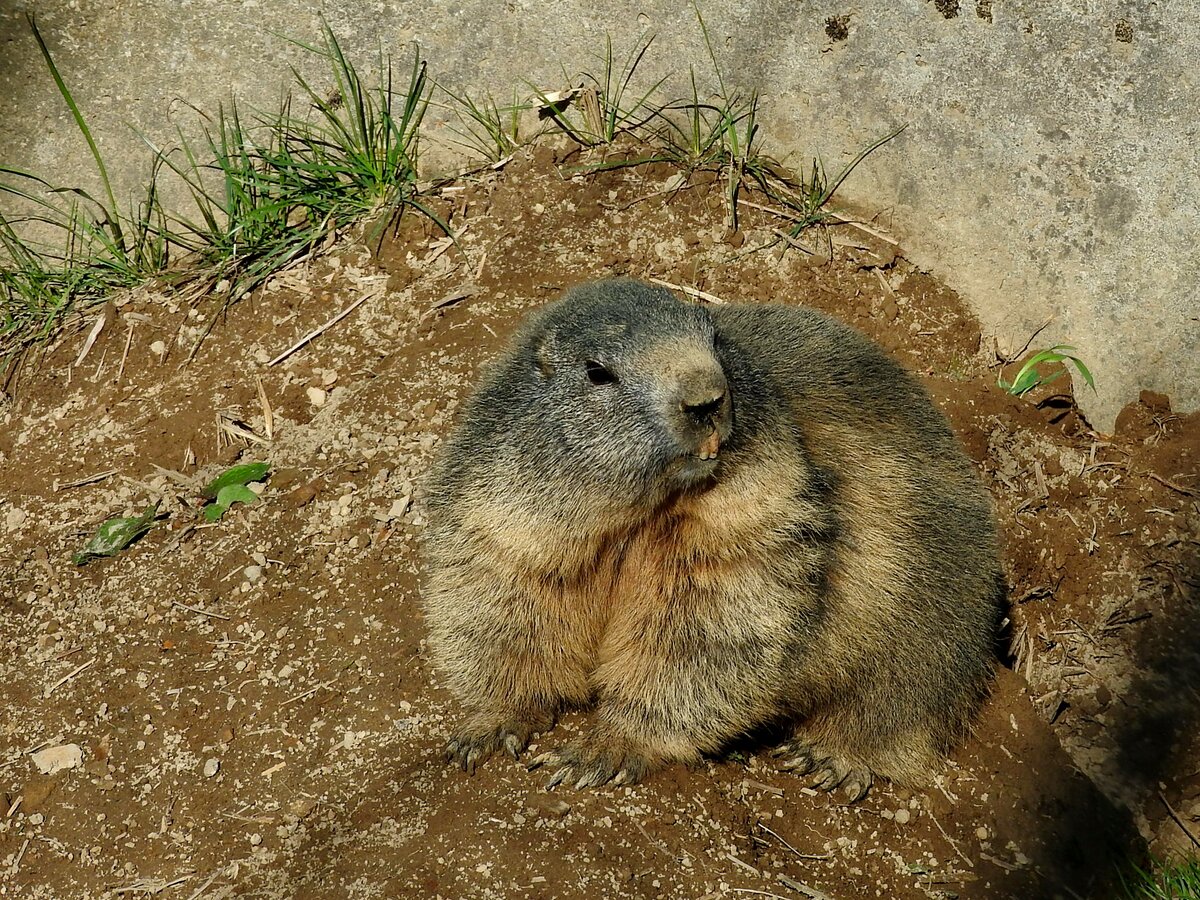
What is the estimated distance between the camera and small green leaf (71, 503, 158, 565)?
5445 mm

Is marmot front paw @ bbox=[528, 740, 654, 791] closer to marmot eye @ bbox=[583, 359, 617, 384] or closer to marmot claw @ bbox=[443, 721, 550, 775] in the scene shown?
marmot claw @ bbox=[443, 721, 550, 775]

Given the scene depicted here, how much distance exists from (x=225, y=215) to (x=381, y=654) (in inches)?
125

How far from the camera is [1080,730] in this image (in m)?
5.37

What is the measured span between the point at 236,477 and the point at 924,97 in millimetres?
4419

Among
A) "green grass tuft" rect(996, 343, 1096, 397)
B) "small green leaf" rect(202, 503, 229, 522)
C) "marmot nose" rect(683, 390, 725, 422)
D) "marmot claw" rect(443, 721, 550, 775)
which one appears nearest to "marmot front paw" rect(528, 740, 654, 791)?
"marmot claw" rect(443, 721, 550, 775)

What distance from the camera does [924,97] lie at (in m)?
6.38

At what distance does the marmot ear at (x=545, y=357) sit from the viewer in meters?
3.97

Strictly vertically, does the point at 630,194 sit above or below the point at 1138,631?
above

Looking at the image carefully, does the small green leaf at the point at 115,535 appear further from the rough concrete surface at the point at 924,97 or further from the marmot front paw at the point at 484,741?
the rough concrete surface at the point at 924,97

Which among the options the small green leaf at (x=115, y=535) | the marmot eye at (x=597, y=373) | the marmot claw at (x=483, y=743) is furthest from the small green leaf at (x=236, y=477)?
the marmot eye at (x=597, y=373)

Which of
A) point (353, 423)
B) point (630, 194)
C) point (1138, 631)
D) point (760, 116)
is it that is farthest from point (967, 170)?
point (353, 423)

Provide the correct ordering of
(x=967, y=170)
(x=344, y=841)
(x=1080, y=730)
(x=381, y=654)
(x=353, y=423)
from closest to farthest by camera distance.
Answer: (x=344, y=841), (x=381, y=654), (x=1080, y=730), (x=353, y=423), (x=967, y=170)

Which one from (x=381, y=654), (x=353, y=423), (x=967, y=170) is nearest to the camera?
(x=381, y=654)

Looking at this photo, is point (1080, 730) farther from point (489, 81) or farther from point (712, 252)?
point (489, 81)
